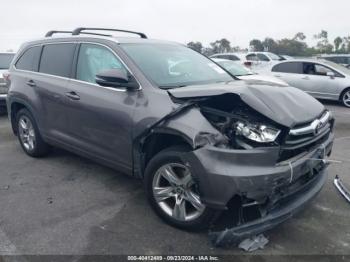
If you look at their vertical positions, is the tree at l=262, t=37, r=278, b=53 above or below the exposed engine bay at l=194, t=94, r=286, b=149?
below

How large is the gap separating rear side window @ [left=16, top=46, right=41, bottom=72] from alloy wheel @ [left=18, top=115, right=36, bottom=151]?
2.47 ft

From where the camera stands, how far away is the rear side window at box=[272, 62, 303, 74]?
38.8 ft

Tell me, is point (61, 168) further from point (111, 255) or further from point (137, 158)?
point (111, 255)

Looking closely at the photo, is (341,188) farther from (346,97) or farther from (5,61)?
(5,61)

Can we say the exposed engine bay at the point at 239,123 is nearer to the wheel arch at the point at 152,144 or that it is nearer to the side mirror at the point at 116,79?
the wheel arch at the point at 152,144

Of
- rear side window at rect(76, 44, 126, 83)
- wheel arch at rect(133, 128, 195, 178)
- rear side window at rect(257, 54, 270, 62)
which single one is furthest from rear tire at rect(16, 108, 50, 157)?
rear side window at rect(257, 54, 270, 62)

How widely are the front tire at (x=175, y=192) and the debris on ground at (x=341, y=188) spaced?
1828mm

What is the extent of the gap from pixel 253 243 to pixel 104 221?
→ 144 centimetres

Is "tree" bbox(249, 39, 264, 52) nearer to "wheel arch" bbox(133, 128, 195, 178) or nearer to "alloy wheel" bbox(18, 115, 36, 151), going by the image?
"alloy wheel" bbox(18, 115, 36, 151)

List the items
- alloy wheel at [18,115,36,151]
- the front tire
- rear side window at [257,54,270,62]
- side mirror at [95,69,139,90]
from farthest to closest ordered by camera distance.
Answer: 1. rear side window at [257,54,270,62]
2. alloy wheel at [18,115,36,151]
3. side mirror at [95,69,139,90]
4. the front tire

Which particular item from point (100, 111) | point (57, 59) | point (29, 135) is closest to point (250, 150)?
point (100, 111)

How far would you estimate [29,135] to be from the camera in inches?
221

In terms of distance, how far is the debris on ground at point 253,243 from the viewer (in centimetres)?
311

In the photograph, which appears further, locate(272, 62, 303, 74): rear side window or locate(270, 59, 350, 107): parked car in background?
locate(272, 62, 303, 74): rear side window
